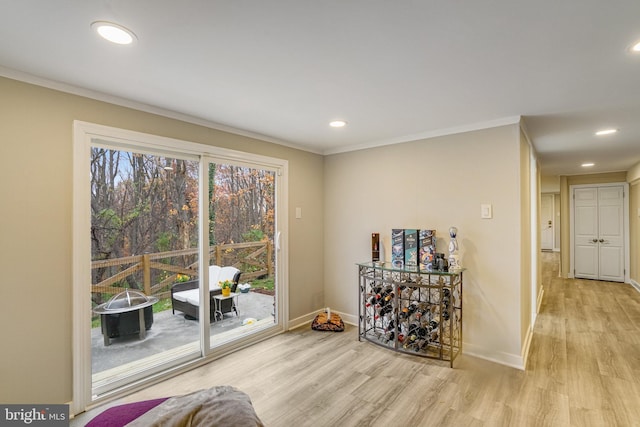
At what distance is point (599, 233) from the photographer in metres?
6.50

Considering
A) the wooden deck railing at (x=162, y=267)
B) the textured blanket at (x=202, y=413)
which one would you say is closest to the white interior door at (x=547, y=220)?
the wooden deck railing at (x=162, y=267)

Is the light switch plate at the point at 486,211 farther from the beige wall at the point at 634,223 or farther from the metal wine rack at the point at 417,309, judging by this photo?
the beige wall at the point at 634,223

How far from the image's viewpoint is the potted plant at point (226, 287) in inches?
127

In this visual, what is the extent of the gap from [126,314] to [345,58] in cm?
269

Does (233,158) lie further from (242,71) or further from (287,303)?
(287,303)

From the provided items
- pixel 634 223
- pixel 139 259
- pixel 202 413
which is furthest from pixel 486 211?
pixel 634 223

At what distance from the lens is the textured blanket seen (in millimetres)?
1098

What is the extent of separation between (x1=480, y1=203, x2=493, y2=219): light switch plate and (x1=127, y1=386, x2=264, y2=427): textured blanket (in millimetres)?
2719

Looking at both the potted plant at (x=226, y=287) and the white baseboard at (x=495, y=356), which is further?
the potted plant at (x=226, y=287)

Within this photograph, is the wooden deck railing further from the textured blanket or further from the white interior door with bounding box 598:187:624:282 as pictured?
the white interior door with bounding box 598:187:624:282

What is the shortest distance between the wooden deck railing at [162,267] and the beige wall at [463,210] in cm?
130

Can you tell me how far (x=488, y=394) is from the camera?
2383 mm

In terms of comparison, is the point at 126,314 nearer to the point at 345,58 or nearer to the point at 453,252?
the point at 345,58

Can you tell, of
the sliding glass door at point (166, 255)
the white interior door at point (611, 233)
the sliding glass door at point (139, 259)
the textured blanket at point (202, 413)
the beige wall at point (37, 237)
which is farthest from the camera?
the white interior door at point (611, 233)
